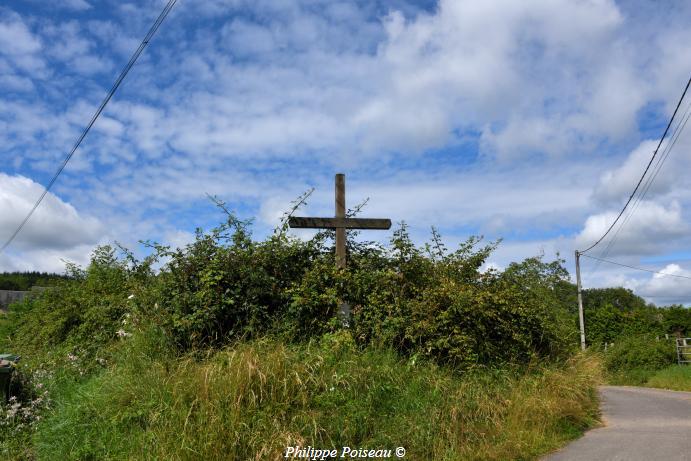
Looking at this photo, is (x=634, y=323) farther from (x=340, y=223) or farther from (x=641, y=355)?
(x=340, y=223)

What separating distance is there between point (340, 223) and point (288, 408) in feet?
12.8

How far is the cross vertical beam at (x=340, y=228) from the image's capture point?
28.8 feet

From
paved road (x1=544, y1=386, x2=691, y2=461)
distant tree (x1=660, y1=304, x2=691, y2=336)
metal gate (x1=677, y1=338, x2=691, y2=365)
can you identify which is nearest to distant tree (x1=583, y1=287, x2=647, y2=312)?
distant tree (x1=660, y1=304, x2=691, y2=336)

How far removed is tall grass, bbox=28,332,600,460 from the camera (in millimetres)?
5395

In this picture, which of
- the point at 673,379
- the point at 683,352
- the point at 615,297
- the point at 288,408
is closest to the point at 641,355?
the point at 683,352

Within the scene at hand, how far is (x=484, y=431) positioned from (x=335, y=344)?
207 centimetres

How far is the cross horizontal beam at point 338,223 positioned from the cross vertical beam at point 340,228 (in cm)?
9

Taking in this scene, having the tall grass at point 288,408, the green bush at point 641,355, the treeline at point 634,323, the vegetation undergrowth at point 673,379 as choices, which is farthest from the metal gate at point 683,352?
the tall grass at point 288,408

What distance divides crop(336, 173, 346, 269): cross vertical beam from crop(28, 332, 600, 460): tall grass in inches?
65.6

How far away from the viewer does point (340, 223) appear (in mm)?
9055

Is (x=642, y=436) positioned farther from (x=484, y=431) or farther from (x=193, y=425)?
(x=193, y=425)

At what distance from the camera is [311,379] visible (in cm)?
603

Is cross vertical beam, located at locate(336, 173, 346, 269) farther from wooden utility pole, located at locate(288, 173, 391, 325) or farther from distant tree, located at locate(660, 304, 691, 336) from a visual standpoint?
distant tree, located at locate(660, 304, 691, 336)

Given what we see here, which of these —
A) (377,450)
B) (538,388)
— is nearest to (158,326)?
(377,450)
